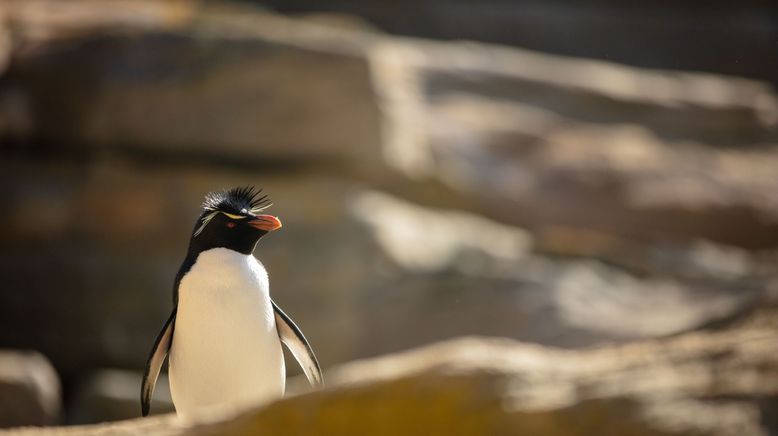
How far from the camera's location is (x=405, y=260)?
6.49m

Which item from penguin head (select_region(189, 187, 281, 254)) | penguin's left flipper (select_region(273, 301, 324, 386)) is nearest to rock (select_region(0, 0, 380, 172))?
penguin's left flipper (select_region(273, 301, 324, 386))

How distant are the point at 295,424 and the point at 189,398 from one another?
60.1 inches

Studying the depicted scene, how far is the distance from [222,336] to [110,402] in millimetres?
2707

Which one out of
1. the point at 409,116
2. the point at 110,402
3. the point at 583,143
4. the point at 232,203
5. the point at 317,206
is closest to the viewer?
the point at 232,203

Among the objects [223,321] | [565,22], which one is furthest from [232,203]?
[565,22]

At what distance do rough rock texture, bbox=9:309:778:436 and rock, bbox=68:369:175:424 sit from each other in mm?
3754

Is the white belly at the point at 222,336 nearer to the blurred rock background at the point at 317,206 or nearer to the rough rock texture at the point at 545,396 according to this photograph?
the rough rock texture at the point at 545,396

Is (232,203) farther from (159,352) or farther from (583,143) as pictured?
(583,143)

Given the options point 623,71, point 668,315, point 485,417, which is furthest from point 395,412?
point 623,71

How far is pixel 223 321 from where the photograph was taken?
3047 millimetres

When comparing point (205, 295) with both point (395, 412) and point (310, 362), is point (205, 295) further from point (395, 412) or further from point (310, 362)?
point (395, 412)

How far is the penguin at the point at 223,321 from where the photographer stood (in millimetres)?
3059

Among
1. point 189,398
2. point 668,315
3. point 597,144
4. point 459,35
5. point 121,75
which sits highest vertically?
point 459,35

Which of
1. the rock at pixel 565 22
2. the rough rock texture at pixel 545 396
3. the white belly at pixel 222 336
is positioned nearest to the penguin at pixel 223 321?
the white belly at pixel 222 336
